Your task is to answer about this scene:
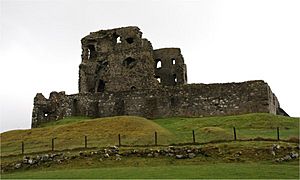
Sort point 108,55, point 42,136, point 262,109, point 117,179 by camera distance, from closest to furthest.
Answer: point 117,179, point 42,136, point 262,109, point 108,55

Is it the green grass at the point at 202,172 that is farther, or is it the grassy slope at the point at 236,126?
the grassy slope at the point at 236,126

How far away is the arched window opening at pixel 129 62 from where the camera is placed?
234ft

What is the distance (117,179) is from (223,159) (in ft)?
34.7

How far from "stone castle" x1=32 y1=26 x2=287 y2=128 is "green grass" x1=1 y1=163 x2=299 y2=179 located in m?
24.6

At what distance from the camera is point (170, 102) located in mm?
59625

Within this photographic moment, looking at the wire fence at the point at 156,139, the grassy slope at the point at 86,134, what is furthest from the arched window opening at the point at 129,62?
the wire fence at the point at 156,139

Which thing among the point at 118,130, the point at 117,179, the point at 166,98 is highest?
the point at 166,98

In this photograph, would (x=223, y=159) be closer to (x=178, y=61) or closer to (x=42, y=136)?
(x=42, y=136)

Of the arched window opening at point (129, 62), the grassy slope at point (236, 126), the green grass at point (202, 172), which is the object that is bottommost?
the green grass at point (202, 172)

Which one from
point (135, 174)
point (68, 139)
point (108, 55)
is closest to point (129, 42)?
point (108, 55)

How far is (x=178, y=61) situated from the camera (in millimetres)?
77500

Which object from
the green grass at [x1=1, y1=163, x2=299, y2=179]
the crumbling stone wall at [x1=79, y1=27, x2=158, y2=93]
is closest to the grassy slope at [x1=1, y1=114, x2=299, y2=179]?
the green grass at [x1=1, y1=163, x2=299, y2=179]

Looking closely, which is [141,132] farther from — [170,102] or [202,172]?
[202,172]

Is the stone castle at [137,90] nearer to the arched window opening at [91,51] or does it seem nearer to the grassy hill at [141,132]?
the arched window opening at [91,51]
